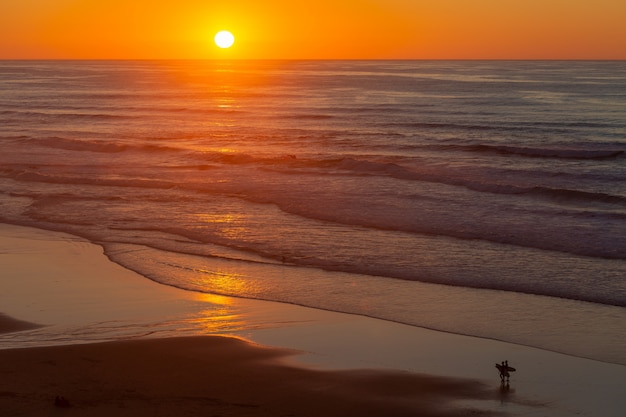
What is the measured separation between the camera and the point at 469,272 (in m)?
13.9

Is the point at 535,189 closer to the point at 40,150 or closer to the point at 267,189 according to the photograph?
the point at 267,189

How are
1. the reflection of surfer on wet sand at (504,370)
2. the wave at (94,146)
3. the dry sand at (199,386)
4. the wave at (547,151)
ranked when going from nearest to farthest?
the dry sand at (199,386)
the reflection of surfer on wet sand at (504,370)
the wave at (547,151)
the wave at (94,146)

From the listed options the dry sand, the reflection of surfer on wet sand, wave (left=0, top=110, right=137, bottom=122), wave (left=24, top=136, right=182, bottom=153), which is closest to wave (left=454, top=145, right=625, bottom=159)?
wave (left=24, top=136, right=182, bottom=153)

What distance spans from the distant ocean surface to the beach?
2.50 feet

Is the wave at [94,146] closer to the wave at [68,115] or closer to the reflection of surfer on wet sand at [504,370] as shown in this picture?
the wave at [68,115]

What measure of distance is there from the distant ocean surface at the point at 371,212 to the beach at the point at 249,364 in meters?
0.76

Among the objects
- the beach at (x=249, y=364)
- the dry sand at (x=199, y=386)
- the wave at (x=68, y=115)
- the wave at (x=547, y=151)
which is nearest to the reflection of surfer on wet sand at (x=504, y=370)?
the beach at (x=249, y=364)

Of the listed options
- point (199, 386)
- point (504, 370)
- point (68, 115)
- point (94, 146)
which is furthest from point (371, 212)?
point (68, 115)

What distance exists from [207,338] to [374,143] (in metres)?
26.3

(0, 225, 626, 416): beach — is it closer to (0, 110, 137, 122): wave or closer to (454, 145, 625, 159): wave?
(454, 145, 625, 159): wave

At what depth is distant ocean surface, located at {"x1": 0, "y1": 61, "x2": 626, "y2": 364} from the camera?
12.4 m

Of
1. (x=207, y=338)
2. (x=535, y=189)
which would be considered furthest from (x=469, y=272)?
(x=535, y=189)

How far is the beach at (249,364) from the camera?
8195mm

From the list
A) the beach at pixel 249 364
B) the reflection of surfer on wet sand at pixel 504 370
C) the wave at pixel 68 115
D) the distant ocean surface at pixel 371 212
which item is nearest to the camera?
the beach at pixel 249 364
